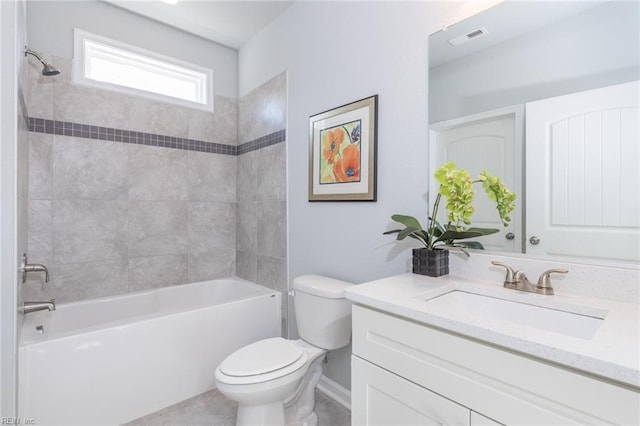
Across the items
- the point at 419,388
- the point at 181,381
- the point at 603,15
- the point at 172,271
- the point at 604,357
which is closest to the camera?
the point at 604,357

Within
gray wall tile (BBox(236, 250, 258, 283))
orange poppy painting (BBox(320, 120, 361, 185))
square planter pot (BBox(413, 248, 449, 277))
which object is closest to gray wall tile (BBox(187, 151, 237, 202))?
gray wall tile (BBox(236, 250, 258, 283))

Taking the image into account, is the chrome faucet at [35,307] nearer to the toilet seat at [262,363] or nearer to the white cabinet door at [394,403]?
the toilet seat at [262,363]

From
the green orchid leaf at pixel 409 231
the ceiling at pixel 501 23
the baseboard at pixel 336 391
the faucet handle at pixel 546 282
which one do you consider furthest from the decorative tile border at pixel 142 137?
the faucet handle at pixel 546 282

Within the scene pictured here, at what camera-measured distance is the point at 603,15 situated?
1079 mm

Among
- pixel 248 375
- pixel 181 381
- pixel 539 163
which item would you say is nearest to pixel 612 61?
pixel 539 163

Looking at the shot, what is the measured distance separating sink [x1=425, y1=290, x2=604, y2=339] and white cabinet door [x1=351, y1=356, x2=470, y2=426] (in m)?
0.27

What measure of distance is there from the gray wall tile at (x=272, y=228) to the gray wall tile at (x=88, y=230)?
105cm

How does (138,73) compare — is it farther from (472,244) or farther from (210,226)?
(472,244)

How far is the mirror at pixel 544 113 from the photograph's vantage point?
3.37 feet

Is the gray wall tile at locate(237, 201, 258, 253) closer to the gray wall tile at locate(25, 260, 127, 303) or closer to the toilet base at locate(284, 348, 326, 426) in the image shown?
the gray wall tile at locate(25, 260, 127, 303)

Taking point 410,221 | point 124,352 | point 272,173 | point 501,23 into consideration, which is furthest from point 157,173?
point 501,23

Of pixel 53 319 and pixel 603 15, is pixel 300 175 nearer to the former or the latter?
pixel 603 15

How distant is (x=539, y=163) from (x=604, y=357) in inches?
30.4

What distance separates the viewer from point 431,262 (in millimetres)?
1397
